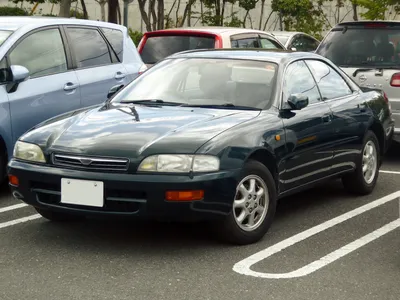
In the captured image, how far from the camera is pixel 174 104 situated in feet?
21.7

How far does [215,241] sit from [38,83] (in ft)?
9.21

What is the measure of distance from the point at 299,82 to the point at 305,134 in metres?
0.55

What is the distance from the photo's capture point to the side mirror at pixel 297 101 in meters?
6.50

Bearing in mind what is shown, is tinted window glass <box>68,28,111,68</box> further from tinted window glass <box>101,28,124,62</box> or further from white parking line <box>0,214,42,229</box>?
white parking line <box>0,214,42,229</box>

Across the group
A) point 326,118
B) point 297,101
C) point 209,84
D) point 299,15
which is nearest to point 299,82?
point 326,118

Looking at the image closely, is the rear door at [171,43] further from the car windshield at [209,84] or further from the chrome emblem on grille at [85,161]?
the chrome emblem on grille at [85,161]

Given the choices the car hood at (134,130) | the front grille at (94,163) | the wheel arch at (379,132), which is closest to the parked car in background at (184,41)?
the wheel arch at (379,132)

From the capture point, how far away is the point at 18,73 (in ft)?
24.8

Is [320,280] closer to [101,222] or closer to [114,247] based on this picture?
[114,247]

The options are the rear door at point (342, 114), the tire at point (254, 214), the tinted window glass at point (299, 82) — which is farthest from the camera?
the rear door at point (342, 114)

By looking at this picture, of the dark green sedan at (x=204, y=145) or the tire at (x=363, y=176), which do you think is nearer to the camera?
the dark green sedan at (x=204, y=145)

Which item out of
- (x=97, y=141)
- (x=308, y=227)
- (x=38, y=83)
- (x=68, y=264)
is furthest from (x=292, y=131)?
(x=38, y=83)

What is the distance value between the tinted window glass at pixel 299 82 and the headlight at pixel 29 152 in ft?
6.43

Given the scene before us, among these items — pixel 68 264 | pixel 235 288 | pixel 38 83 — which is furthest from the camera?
pixel 38 83
